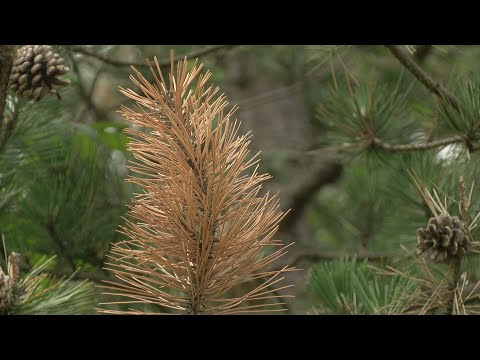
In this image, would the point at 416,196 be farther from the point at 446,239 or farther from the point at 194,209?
the point at 194,209

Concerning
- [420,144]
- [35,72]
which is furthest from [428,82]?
[35,72]

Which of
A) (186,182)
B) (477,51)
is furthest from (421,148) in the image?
(477,51)

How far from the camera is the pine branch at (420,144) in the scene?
1.20 metres

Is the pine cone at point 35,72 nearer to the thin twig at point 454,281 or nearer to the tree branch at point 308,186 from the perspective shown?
the thin twig at point 454,281

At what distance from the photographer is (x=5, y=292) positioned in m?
0.66

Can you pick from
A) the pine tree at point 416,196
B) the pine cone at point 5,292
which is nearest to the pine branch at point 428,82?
the pine tree at point 416,196

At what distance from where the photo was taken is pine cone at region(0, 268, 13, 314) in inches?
25.7

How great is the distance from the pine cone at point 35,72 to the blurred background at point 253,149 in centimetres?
13

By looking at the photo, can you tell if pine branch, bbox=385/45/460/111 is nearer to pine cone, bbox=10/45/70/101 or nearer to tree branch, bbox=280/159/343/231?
pine cone, bbox=10/45/70/101

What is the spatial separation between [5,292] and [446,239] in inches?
20.3

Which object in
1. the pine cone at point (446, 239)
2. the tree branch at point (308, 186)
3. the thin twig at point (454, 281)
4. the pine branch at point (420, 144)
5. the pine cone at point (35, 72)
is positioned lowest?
the thin twig at point (454, 281)

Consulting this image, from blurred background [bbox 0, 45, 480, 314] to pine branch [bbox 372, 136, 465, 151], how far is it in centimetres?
12
